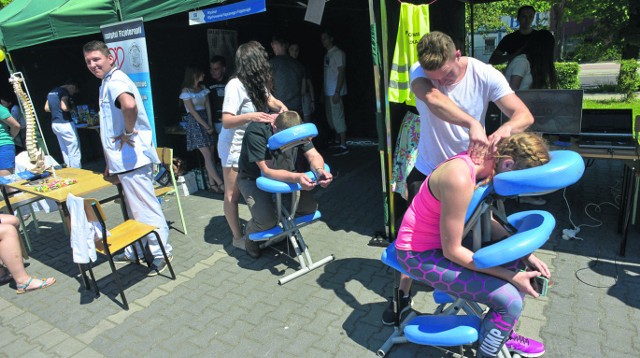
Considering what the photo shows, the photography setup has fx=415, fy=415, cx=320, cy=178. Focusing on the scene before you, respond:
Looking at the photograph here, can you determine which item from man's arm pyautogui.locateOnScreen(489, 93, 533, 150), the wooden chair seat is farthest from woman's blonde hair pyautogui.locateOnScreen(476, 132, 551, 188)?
the wooden chair seat

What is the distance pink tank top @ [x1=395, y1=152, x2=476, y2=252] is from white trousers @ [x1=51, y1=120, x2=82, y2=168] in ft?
20.7

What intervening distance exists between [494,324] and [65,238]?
4.71 meters

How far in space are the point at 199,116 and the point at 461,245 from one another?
4.50 m

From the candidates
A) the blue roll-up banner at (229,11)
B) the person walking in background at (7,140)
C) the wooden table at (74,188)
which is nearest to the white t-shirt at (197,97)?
the blue roll-up banner at (229,11)

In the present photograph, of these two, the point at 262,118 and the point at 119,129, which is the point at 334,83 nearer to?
the point at 262,118

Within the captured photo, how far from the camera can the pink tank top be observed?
6.52ft

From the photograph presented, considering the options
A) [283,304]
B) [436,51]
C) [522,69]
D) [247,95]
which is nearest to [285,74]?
[247,95]

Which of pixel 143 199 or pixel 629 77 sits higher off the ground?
pixel 143 199

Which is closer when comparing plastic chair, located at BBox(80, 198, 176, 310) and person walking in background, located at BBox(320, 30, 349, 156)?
plastic chair, located at BBox(80, 198, 176, 310)

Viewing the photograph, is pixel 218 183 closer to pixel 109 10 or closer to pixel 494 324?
pixel 109 10

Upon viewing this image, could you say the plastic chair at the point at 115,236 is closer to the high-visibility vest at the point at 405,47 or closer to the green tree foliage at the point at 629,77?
the high-visibility vest at the point at 405,47

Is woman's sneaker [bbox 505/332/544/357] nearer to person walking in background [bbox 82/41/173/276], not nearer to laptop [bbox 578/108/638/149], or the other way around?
laptop [bbox 578/108/638/149]

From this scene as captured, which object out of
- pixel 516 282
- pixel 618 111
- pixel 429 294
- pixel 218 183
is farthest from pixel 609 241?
pixel 218 183

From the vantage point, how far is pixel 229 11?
13.7 feet
